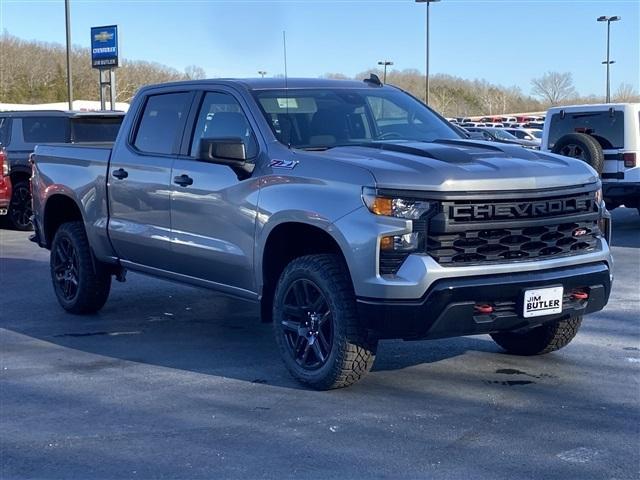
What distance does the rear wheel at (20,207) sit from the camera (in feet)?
51.0

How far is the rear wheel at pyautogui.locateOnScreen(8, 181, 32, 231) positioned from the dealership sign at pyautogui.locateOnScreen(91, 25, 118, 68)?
14015mm

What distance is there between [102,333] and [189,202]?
172 centimetres

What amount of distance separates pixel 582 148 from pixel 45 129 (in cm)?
833

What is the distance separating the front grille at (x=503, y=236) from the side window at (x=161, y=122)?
260cm

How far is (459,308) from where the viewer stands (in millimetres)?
5355

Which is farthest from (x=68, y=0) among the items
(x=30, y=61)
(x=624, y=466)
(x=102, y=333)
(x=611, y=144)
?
(x=30, y=61)

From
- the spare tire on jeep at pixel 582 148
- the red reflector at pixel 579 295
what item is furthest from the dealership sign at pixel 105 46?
the red reflector at pixel 579 295

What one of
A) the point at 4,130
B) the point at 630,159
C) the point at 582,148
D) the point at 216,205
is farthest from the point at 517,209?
the point at 4,130

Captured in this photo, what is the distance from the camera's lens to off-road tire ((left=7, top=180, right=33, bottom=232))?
15.5 meters

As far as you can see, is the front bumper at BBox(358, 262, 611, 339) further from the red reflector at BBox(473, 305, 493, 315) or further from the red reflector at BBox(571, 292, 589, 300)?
the red reflector at BBox(571, 292, 589, 300)

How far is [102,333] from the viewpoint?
7.87 meters

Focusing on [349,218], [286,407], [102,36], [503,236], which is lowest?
[286,407]

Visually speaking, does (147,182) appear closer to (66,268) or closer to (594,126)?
(66,268)

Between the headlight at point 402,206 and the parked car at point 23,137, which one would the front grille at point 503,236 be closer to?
the headlight at point 402,206
